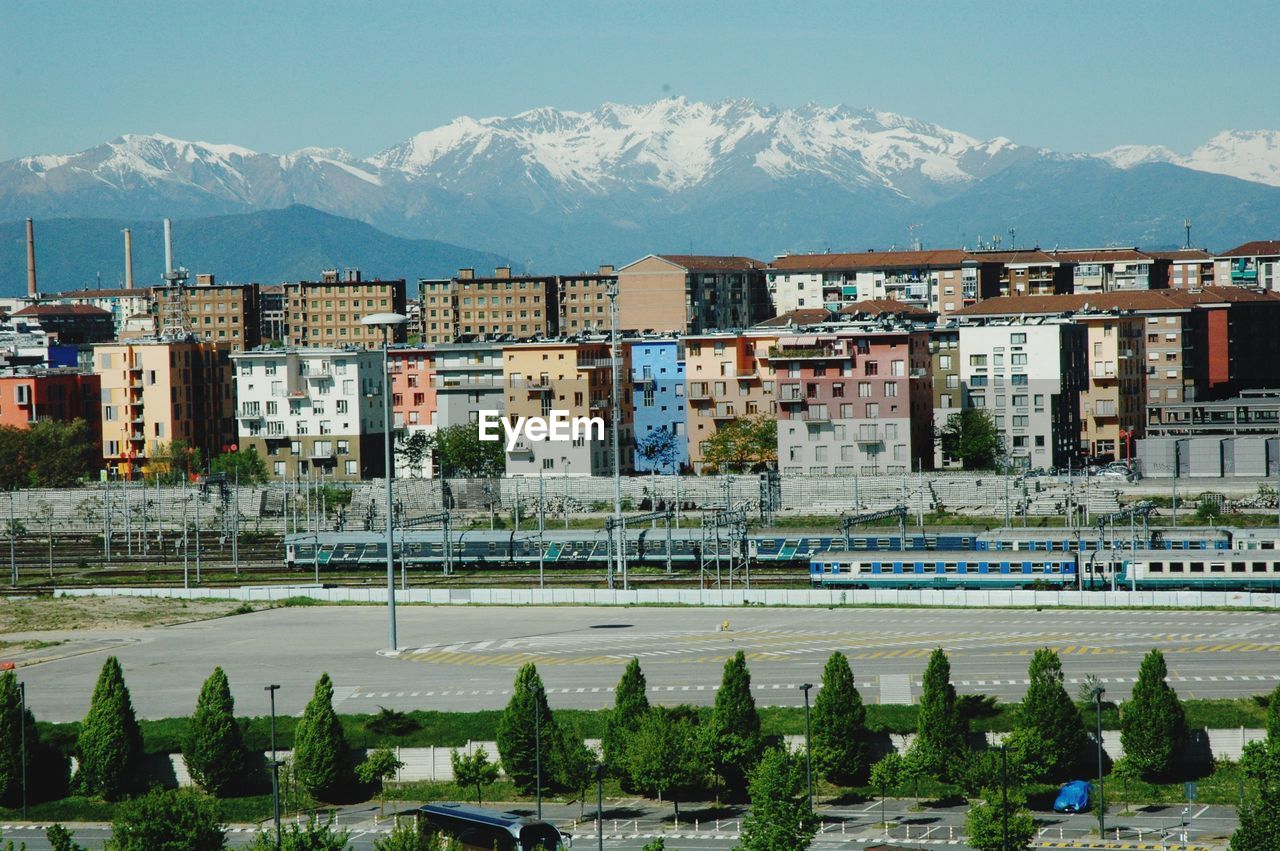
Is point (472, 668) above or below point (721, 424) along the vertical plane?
below

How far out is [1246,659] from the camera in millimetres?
48156

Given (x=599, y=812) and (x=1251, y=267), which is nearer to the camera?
(x=599, y=812)

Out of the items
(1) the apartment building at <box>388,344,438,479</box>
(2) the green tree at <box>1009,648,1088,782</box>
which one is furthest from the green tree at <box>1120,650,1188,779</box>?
(1) the apartment building at <box>388,344,438,479</box>

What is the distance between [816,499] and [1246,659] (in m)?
46.6

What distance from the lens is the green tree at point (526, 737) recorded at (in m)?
37.9

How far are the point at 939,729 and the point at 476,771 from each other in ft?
32.2

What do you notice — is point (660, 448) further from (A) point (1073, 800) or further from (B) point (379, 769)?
(A) point (1073, 800)

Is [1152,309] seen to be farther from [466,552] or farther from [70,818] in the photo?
[70,818]

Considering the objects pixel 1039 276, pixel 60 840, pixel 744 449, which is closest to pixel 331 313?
pixel 1039 276

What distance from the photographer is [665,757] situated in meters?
37.1

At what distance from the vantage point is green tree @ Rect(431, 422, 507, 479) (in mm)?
104375

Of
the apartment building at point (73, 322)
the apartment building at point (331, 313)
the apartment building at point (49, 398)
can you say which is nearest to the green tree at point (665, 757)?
the apartment building at point (49, 398)

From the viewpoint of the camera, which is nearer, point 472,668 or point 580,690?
point 580,690

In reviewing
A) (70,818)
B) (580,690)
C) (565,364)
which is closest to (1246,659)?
(580,690)
